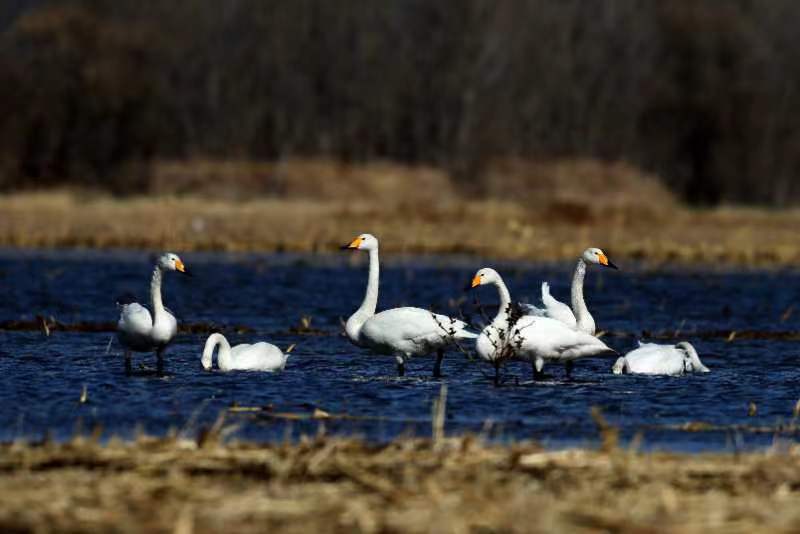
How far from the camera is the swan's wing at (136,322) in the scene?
14.9 meters

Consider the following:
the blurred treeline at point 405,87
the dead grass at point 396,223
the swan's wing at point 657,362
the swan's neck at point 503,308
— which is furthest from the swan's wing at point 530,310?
the blurred treeline at point 405,87

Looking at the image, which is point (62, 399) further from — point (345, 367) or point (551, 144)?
point (551, 144)

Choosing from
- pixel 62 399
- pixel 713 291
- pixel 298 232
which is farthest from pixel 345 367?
pixel 298 232

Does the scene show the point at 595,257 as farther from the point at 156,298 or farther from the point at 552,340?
the point at 156,298

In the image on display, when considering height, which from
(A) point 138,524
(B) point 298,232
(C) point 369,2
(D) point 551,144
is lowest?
(A) point 138,524

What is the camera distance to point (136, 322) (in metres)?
14.9

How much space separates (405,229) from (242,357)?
23.1 meters

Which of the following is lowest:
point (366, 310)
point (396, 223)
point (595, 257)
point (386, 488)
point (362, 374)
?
point (386, 488)

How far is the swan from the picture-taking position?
15.0m

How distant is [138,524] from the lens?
23.0 ft

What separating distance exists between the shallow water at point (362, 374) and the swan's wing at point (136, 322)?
1.40 feet

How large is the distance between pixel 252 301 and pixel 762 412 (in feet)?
43.2

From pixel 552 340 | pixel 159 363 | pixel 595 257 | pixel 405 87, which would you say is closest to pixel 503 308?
pixel 552 340

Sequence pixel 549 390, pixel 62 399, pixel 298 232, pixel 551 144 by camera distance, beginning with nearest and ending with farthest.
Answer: pixel 62 399 < pixel 549 390 < pixel 298 232 < pixel 551 144
